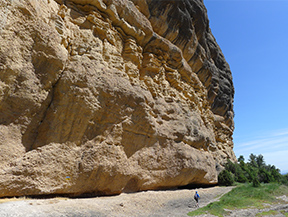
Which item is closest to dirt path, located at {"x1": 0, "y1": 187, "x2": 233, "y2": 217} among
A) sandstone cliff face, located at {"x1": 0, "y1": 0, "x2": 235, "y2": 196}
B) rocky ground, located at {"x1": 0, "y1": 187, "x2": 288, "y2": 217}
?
rocky ground, located at {"x1": 0, "y1": 187, "x2": 288, "y2": 217}

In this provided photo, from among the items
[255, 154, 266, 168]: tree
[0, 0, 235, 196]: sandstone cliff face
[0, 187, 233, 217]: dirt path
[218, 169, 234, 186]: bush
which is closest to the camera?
[0, 187, 233, 217]: dirt path

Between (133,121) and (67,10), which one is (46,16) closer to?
(67,10)

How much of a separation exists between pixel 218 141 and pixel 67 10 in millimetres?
25194

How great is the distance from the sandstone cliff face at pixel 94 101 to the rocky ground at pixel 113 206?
0.75 meters

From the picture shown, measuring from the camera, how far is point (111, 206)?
360 inches

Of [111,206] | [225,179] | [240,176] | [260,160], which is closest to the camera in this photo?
[111,206]

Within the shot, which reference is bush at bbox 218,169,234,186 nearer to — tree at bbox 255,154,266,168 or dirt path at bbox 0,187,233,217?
dirt path at bbox 0,187,233,217

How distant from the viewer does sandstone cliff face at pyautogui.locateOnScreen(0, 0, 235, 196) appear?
26.8ft

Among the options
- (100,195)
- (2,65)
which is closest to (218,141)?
(100,195)

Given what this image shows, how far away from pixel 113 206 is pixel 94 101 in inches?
204

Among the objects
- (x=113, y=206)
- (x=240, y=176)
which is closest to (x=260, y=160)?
(x=240, y=176)

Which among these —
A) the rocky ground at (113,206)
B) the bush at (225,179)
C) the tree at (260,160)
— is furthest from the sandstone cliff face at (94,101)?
the tree at (260,160)

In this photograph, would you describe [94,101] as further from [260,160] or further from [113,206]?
[260,160]

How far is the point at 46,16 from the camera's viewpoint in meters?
9.65
